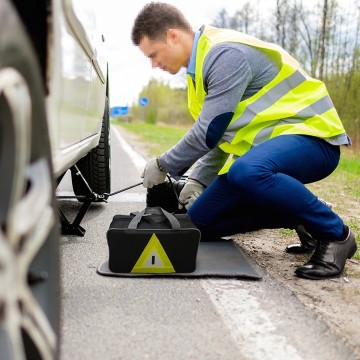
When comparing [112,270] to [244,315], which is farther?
[112,270]

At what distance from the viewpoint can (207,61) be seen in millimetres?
2863

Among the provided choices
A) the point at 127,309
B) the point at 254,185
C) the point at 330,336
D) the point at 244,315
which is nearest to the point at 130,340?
the point at 127,309

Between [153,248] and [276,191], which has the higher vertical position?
[276,191]

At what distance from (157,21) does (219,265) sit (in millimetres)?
1267

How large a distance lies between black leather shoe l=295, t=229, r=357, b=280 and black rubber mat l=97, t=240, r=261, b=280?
25 centimetres

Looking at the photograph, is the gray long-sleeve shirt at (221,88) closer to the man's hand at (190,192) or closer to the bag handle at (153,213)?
the bag handle at (153,213)

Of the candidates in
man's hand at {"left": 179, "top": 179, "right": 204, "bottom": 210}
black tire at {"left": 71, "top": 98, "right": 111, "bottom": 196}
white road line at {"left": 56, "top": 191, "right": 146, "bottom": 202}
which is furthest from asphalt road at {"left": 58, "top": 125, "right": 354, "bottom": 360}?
white road line at {"left": 56, "top": 191, "right": 146, "bottom": 202}

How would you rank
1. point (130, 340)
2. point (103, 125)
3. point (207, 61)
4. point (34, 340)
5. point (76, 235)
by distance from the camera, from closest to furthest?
point (34, 340) → point (130, 340) → point (207, 61) → point (76, 235) → point (103, 125)

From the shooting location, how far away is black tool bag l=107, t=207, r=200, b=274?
2586 millimetres

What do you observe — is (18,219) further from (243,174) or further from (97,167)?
(97,167)

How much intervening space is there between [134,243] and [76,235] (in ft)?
3.39

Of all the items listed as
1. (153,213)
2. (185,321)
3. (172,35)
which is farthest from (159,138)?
(185,321)

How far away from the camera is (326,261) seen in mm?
2732

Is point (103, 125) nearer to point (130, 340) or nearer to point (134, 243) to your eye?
point (134, 243)
